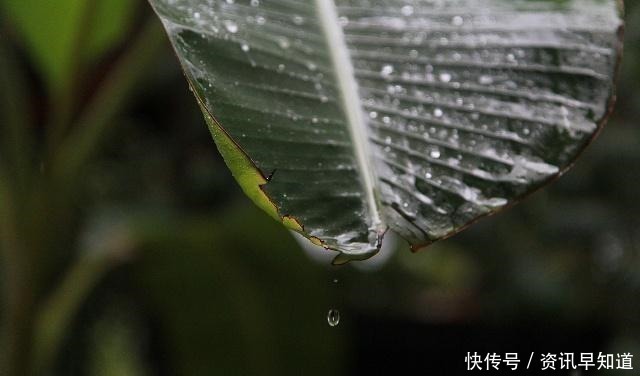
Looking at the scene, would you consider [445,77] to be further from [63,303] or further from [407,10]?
[63,303]

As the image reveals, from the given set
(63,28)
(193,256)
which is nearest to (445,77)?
(63,28)

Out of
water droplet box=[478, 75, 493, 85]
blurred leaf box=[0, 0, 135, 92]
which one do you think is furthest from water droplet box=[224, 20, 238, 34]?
blurred leaf box=[0, 0, 135, 92]

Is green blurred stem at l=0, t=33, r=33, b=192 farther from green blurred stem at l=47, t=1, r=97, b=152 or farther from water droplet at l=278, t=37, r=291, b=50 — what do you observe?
water droplet at l=278, t=37, r=291, b=50

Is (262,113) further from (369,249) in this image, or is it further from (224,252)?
(224,252)

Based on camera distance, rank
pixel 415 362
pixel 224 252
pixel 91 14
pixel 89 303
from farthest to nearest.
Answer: pixel 415 362 → pixel 89 303 → pixel 224 252 → pixel 91 14

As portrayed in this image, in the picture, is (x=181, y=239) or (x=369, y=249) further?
(x=181, y=239)

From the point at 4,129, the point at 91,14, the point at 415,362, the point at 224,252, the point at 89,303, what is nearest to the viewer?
the point at 91,14

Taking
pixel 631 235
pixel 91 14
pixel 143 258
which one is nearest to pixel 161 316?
pixel 143 258
